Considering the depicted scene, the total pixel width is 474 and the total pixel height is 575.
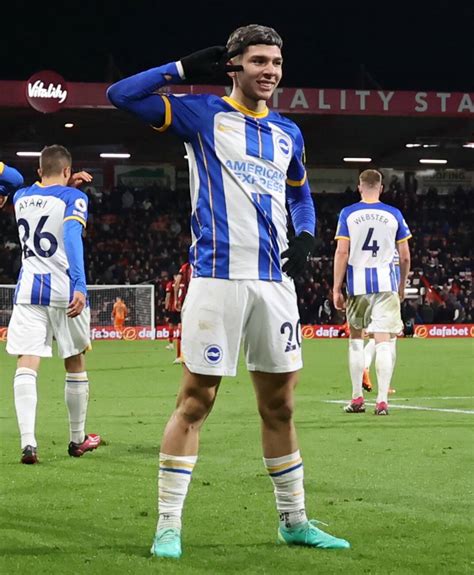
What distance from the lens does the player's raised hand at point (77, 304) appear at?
695 cm

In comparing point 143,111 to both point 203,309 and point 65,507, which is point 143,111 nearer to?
point 203,309

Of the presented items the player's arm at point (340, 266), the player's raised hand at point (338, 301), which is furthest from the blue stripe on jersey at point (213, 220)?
the player's arm at point (340, 266)

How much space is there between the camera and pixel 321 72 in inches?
1727

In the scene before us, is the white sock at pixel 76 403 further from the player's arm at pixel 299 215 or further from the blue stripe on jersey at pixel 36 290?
the player's arm at pixel 299 215

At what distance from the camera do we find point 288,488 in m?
4.60

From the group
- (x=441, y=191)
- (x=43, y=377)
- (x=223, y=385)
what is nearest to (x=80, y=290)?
(x=223, y=385)

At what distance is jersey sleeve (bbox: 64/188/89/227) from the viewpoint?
A: 23.6 ft

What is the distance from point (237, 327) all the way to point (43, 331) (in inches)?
126

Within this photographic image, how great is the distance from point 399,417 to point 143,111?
5.99 meters

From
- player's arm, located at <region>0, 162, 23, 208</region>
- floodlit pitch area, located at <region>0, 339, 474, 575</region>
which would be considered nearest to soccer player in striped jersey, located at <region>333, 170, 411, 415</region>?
floodlit pitch area, located at <region>0, 339, 474, 575</region>

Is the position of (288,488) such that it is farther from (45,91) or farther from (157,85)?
(45,91)

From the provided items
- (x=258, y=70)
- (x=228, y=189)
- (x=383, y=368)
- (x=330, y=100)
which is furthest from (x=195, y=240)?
(x=330, y=100)

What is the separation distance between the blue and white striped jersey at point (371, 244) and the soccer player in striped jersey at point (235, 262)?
225 inches

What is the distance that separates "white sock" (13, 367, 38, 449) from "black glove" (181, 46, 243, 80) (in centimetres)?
338
